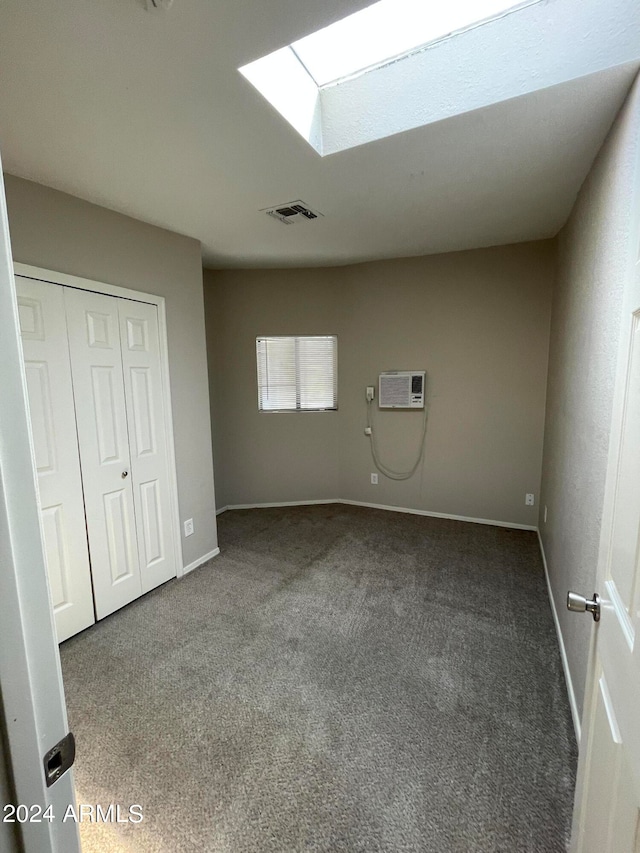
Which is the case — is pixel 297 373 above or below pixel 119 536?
above

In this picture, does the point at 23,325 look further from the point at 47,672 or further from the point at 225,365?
the point at 225,365

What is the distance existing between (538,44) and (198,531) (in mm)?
3310

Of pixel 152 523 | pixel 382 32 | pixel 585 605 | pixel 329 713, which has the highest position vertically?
pixel 382 32

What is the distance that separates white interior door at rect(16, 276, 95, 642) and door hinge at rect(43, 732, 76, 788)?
63.6 inches

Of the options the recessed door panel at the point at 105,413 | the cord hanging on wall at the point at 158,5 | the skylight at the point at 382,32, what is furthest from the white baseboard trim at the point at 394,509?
the cord hanging on wall at the point at 158,5

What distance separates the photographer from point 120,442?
240cm

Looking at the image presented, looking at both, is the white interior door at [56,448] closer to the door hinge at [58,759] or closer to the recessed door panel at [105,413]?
the recessed door panel at [105,413]

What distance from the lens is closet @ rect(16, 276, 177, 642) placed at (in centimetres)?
200

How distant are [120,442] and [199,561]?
3.95 ft

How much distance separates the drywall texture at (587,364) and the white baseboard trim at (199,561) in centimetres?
248

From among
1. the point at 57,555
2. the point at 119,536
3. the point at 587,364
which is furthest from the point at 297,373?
the point at 587,364

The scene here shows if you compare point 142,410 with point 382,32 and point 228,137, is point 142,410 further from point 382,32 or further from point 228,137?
point 382,32

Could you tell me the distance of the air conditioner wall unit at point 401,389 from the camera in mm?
3725

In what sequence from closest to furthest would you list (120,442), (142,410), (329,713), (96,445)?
(329,713) < (96,445) < (120,442) < (142,410)
